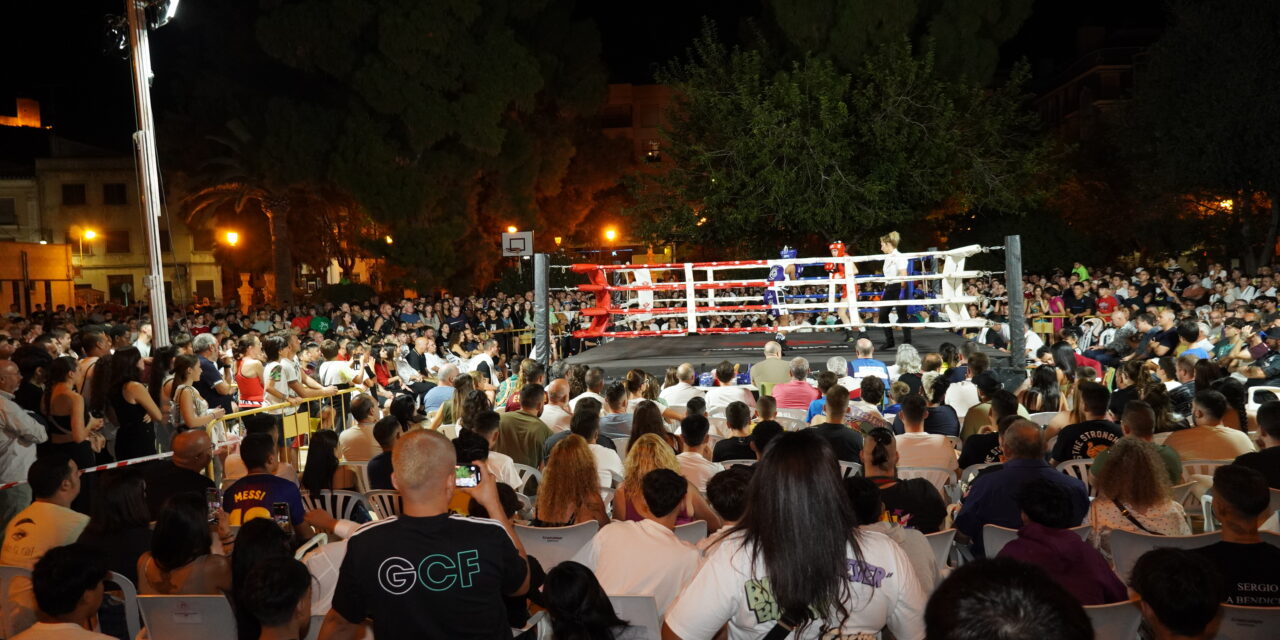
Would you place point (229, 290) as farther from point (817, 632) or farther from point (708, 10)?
point (817, 632)

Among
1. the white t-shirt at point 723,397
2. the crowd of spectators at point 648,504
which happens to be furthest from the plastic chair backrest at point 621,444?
the white t-shirt at point 723,397

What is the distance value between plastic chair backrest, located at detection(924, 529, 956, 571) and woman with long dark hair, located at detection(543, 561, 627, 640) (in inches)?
71.9

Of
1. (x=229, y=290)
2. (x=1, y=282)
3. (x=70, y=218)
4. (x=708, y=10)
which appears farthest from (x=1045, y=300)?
(x=70, y=218)

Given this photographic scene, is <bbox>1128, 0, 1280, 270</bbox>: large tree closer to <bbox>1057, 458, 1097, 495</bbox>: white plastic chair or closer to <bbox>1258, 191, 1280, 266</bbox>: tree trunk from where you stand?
<bbox>1258, 191, 1280, 266</bbox>: tree trunk

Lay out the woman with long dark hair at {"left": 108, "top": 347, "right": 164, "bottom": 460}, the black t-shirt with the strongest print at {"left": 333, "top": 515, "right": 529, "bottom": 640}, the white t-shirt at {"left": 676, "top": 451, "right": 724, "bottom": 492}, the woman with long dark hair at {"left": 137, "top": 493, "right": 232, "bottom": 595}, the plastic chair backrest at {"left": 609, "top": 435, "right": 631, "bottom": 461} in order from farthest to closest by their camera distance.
A: the woman with long dark hair at {"left": 108, "top": 347, "right": 164, "bottom": 460} → the plastic chair backrest at {"left": 609, "top": 435, "right": 631, "bottom": 461} → the white t-shirt at {"left": 676, "top": 451, "right": 724, "bottom": 492} → the woman with long dark hair at {"left": 137, "top": 493, "right": 232, "bottom": 595} → the black t-shirt with the strongest print at {"left": 333, "top": 515, "right": 529, "bottom": 640}

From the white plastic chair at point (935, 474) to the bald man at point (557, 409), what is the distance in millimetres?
2616

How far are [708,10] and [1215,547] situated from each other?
38701 mm

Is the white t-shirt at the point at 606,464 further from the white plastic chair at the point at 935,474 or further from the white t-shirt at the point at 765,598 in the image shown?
the white t-shirt at the point at 765,598

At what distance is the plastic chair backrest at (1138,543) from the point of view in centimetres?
370

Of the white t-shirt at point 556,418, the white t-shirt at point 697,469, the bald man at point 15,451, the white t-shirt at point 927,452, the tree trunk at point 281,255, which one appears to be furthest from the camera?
the tree trunk at point 281,255

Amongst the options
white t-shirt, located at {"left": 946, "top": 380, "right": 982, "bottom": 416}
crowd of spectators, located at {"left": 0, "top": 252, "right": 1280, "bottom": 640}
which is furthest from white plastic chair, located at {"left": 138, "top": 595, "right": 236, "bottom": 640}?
white t-shirt, located at {"left": 946, "top": 380, "right": 982, "bottom": 416}

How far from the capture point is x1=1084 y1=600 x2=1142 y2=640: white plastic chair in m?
2.96

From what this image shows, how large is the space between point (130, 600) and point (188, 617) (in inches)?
23.6

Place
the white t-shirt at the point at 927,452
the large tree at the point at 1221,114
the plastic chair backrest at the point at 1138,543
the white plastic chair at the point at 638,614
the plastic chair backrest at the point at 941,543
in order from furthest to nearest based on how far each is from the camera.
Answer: the large tree at the point at 1221,114
the white t-shirt at the point at 927,452
the plastic chair backrest at the point at 941,543
the plastic chair backrest at the point at 1138,543
the white plastic chair at the point at 638,614
